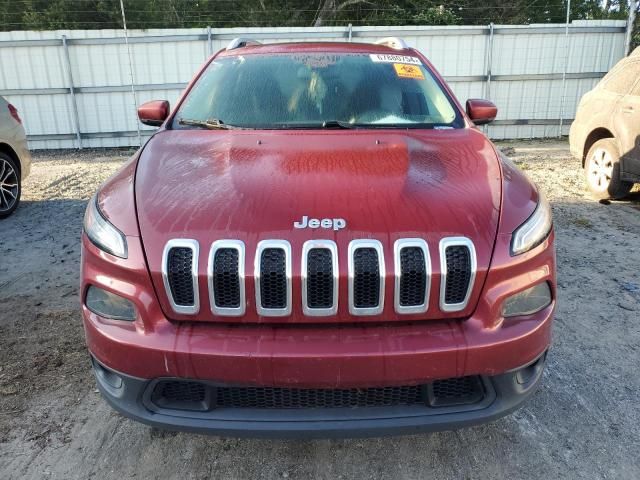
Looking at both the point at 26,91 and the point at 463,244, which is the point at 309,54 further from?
the point at 26,91

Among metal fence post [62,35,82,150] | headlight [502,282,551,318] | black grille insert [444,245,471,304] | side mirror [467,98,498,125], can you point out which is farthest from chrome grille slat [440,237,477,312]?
metal fence post [62,35,82,150]

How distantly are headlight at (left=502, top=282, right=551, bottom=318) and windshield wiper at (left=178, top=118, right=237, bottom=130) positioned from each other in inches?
70.7

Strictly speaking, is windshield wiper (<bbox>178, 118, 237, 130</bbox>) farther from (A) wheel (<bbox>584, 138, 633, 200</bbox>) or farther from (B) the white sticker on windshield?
(A) wheel (<bbox>584, 138, 633, 200</bbox>)

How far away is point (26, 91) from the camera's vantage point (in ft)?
35.7

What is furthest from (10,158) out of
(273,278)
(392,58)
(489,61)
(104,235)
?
(489,61)

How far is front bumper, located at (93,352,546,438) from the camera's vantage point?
1.87 meters

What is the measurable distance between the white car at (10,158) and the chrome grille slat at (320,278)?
5.46 meters

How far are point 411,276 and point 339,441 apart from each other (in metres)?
1.03

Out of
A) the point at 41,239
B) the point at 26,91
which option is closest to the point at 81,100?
the point at 26,91

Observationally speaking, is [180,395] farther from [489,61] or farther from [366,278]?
[489,61]

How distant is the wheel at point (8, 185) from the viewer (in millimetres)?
5970

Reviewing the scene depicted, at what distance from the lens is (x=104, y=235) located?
6.72 ft

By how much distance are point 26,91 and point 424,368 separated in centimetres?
1166

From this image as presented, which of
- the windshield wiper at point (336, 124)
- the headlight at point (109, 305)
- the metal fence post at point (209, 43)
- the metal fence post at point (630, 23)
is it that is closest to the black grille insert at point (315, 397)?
the headlight at point (109, 305)
